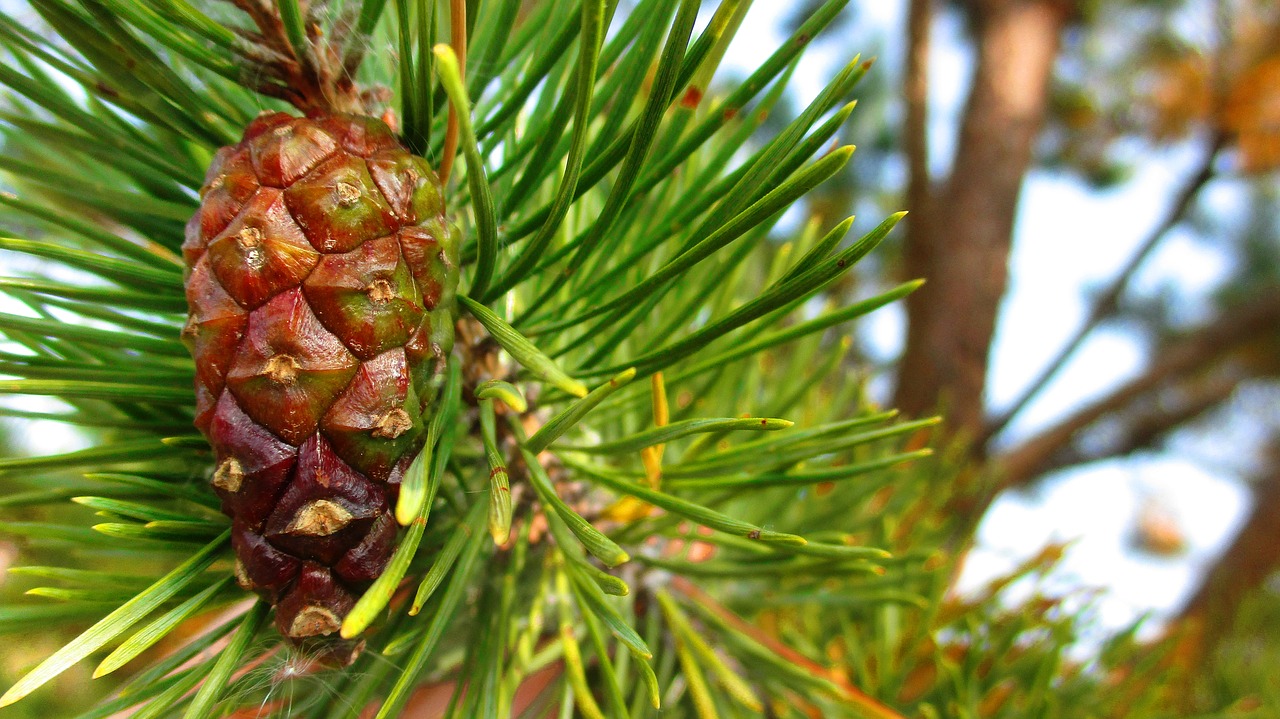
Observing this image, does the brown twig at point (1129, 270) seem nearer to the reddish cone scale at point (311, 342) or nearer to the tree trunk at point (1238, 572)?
the tree trunk at point (1238, 572)

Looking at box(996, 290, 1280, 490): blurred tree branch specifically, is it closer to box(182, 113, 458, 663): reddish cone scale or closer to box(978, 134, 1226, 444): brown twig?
box(978, 134, 1226, 444): brown twig

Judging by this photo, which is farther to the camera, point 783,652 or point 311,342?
point 783,652

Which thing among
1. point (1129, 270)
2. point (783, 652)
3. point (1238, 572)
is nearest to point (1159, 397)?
point (1129, 270)

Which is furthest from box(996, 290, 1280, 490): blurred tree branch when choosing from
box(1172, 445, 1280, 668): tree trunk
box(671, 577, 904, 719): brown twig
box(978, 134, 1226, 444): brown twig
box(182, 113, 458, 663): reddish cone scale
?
box(182, 113, 458, 663): reddish cone scale

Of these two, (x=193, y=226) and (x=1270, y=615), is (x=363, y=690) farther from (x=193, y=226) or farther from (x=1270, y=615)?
(x=1270, y=615)

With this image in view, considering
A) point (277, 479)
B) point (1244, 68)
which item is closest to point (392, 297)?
point (277, 479)

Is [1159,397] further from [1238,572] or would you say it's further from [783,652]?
[783,652]
